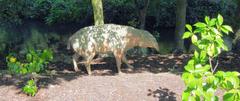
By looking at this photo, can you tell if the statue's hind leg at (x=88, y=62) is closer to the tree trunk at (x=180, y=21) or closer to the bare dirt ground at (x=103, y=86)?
the bare dirt ground at (x=103, y=86)

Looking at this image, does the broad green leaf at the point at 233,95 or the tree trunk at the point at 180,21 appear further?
the tree trunk at the point at 180,21

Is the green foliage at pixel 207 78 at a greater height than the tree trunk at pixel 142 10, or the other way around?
the tree trunk at pixel 142 10

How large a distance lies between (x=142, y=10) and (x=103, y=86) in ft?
22.7

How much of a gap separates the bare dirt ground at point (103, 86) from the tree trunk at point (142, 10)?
4.78m

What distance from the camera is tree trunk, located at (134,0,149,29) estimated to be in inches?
576

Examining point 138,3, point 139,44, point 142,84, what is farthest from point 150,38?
point 138,3

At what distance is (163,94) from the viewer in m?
8.33

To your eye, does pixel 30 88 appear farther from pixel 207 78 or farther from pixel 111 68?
pixel 207 78

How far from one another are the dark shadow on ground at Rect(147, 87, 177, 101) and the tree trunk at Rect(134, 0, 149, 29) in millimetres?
6416

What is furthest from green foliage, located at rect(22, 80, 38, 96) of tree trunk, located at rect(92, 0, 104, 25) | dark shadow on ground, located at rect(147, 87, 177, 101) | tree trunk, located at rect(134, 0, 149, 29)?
tree trunk, located at rect(134, 0, 149, 29)

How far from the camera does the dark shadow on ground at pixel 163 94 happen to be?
819cm

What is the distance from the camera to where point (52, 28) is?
61.6 ft

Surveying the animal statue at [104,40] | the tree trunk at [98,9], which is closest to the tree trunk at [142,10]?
the tree trunk at [98,9]

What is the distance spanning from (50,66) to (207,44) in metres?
6.78
